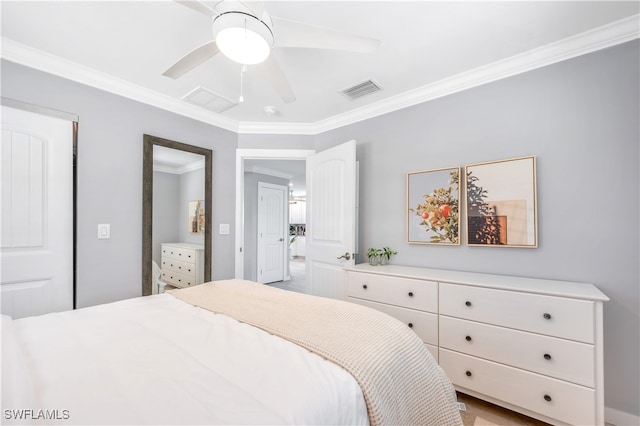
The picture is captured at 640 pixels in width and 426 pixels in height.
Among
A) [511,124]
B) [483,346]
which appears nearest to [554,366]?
[483,346]

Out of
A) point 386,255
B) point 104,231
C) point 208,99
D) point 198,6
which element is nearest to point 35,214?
point 104,231

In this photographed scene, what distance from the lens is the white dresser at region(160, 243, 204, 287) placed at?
2.72 metres

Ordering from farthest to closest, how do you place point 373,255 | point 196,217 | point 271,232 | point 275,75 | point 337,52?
1. point 271,232
2. point 196,217
3. point 373,255
4. point 337,52
5. point 275,75

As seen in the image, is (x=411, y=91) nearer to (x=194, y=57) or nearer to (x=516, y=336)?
(x=194, y=57)

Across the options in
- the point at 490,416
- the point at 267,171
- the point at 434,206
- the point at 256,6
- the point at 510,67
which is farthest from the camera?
the point at 267,171

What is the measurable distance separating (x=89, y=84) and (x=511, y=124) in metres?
3.33

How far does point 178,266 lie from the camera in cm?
283

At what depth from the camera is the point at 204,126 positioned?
121 inches

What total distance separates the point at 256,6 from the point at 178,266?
2.45m

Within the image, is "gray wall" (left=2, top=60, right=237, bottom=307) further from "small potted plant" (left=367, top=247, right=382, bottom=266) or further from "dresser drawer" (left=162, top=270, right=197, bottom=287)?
"small potted plant" (left=367, top=247, right=382, bottom=266)

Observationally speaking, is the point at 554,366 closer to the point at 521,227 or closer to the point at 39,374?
the point at 521,227

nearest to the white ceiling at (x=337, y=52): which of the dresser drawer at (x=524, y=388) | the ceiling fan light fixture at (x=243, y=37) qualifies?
the ceiling fan light fixture at (x=243, y=37)

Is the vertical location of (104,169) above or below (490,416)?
above

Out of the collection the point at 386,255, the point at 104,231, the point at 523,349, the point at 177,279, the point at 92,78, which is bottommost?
the point at 523,349
